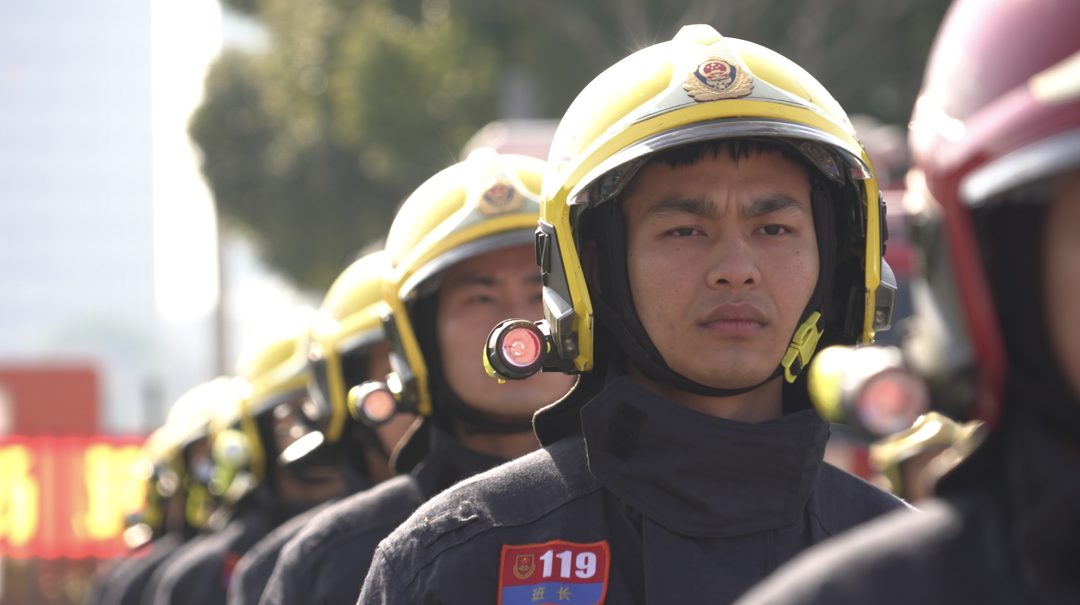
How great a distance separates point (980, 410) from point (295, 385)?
5890mm

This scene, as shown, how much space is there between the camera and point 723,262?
106 inches

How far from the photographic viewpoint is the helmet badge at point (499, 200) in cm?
405

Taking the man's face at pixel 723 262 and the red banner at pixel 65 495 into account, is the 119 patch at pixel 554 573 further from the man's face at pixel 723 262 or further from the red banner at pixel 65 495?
the red banner at pixel 65 495

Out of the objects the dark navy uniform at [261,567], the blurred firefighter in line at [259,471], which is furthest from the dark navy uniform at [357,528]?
the blurred firefighter in line at [259,471]

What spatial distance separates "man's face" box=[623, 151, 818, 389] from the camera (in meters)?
2.67

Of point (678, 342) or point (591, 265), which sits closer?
point (678, 342)

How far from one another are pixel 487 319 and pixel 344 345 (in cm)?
168

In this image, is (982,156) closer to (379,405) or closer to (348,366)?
(379,405)

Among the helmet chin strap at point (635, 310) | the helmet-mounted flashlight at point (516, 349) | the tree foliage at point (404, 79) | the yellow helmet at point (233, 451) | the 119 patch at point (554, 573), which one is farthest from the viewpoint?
the tree foliage at point (404, 79)

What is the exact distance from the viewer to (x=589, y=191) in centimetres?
293

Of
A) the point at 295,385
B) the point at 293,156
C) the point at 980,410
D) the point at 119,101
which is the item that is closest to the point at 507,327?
the point at 980,410

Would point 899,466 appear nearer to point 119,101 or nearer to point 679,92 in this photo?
point 679,92

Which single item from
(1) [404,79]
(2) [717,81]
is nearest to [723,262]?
(2) [717,81]

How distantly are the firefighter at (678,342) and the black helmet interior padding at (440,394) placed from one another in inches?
35.9
